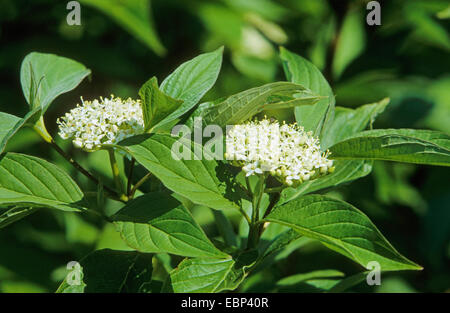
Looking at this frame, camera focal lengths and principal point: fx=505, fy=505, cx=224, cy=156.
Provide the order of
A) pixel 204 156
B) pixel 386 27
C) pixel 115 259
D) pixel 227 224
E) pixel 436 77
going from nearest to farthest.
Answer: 1. pixel 204 156
2. pixel 115 259
3. pixel 227 224
4. pixel 386 27
5. pixel 436 77

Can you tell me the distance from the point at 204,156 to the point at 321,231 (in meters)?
Answer: 0.25

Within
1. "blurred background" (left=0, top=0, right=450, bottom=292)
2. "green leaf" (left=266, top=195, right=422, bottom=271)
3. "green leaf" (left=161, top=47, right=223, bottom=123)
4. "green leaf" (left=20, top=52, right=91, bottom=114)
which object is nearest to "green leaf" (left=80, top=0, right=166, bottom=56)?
"blurred background" (left=0, top=0, right=450, bottom=292)

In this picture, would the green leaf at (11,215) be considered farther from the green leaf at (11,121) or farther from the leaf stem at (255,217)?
the leaf stem at (255,217)

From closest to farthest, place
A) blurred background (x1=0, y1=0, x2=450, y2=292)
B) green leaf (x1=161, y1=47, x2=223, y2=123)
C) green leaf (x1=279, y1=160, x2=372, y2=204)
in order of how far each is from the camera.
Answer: green leaf (x1=161, y1=47, x2=223, y2=123) → green leaf (x1=279, y1=160, x2=372, y2=204) → blurred background (x1=0, y1=0, x2=450, y2=292)

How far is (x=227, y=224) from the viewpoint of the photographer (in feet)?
4.26

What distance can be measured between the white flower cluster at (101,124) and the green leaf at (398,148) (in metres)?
0.43

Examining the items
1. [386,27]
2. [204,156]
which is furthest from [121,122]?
[386,27]

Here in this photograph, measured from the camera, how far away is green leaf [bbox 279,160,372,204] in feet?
3.92

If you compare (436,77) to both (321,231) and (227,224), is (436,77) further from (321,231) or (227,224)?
(321,231)

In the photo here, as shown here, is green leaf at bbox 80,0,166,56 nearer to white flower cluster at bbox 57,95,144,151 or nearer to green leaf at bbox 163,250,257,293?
white flower cluster at bbox 57,95,144,151

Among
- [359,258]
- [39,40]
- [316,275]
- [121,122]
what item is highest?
[39,40]

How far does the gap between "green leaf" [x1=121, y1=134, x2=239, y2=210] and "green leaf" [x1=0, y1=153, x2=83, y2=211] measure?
0.58 ft

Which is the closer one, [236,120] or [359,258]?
[359,258]

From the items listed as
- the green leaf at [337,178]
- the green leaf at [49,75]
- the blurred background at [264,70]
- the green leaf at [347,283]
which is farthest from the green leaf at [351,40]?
the green leaf at [49,75]
